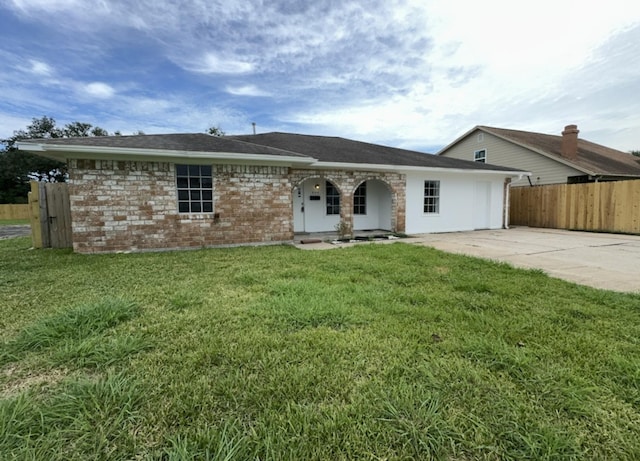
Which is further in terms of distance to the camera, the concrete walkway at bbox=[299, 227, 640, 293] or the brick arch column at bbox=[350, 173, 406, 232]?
the brick arch column at bbox=[350, 173, 406, 232]

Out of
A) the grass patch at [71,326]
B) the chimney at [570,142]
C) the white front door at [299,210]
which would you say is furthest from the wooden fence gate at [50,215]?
the chimney at [570,142]

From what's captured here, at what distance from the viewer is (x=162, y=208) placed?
24.7 ft

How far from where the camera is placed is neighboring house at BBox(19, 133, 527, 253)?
22.8ft

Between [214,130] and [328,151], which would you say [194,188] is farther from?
[214,130]

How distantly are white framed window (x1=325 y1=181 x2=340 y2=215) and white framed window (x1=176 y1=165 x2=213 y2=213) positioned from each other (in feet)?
15.5

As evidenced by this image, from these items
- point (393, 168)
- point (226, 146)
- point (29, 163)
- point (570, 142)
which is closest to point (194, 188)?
point (226, 146)

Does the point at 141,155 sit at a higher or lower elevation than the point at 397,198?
higher

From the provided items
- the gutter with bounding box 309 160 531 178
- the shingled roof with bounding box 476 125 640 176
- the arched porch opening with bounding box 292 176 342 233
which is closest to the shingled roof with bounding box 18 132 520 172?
the gutter with bounding box 309 160 531 178

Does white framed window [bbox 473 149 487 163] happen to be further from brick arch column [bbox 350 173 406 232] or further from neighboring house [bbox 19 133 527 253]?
brick arch column [bbox 350 173 406 232]

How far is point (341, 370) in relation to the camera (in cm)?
215

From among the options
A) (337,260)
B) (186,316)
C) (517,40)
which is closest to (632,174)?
(517,40)

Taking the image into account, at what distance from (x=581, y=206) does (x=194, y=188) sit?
15112 mm

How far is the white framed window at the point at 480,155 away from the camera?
18.2 m

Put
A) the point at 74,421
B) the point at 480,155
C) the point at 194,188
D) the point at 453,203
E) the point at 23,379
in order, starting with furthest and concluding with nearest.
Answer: the point at 480,155
the point at 453,203
the point at 194,188
the point at 23,379
the point at 74,421
